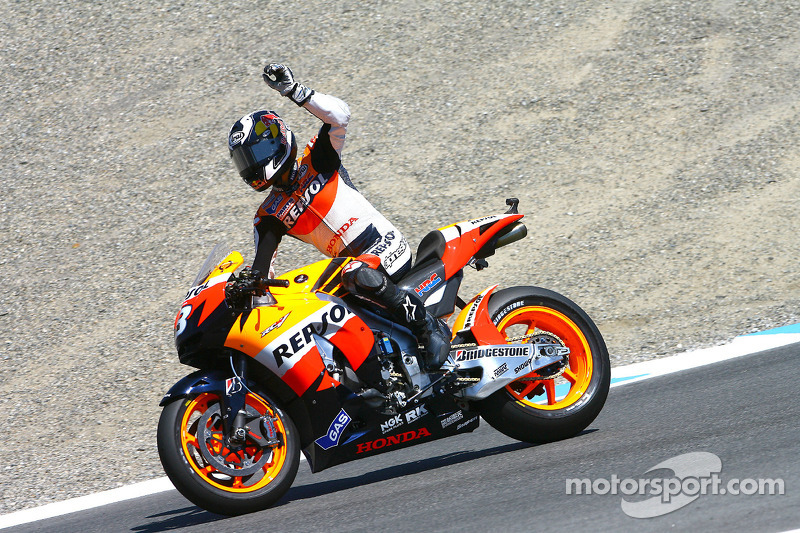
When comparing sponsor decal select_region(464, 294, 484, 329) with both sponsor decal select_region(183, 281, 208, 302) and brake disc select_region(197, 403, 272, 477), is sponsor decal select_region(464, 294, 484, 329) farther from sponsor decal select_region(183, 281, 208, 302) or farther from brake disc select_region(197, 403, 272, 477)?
sponsor decal select_region(183, 281, 208, 302)

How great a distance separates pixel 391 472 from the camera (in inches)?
220

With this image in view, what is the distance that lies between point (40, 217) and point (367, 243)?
25.8 feet

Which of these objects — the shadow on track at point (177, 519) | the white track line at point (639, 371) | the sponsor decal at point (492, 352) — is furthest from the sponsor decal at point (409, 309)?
the white track line at point (639, 371)

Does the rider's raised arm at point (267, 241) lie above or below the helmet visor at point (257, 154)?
below

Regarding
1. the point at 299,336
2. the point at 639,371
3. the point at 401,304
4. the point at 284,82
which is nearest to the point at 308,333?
the point at 299,336

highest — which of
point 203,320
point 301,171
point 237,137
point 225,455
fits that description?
point 237,137

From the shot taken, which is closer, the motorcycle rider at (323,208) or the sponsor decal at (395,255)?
the motorcycle rider at (323,208)

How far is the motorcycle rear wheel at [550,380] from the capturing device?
540 centimetres

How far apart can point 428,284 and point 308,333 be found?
819 mm

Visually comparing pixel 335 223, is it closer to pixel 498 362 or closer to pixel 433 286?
pixel 433 286

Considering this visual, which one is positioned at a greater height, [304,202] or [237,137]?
[237,137]

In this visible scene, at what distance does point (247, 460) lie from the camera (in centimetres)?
496

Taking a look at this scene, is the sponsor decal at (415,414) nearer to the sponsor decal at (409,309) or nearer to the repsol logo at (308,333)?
the sponsor decal at (409,309)

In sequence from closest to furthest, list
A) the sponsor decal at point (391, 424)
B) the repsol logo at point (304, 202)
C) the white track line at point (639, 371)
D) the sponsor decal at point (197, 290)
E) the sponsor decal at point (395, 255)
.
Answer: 1. the sponsor decal at point (197, 290)
2. the sponsor decal at point (391, 424)
3. the repsol logo at point (304, 202)
4. the sponsor decal at point (395, 255)
5. the white track line at point (639, 371)
